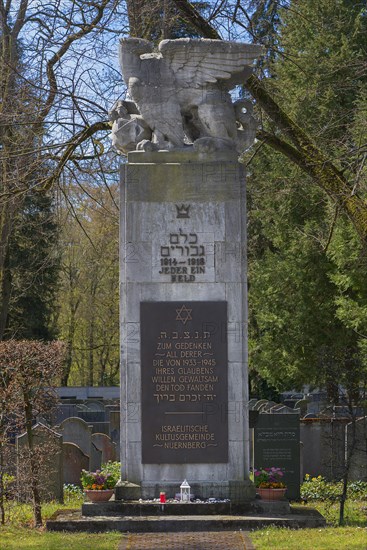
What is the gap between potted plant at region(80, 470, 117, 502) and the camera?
13.7 metres

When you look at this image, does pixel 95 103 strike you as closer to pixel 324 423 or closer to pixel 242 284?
pixel 242 284

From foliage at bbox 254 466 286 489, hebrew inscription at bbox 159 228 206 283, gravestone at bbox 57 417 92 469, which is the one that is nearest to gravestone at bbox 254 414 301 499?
foliage at bbox 254 466 286 489

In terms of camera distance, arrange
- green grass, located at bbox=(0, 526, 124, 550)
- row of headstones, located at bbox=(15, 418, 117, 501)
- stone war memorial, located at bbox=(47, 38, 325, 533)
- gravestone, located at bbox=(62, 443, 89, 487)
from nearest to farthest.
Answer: green grass, located at bbox=(0, 526, 124, 550)
stone war memorial, located at bbox=(47, 38, 325, 533)
row of headstones, located at bbox=(15, 418, 117, 501)
gravestone, located at bbox=(62, 443, 89, 487)

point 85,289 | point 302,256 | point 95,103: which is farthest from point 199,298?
point 85,289

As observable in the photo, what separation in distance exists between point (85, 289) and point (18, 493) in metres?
39.4

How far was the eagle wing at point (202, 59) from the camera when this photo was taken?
1444 centimetres

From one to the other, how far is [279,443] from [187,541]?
17.5 feet

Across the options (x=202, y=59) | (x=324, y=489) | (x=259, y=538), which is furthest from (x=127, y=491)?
(x=202, y=59)

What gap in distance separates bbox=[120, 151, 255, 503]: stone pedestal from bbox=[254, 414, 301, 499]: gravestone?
10.4ft

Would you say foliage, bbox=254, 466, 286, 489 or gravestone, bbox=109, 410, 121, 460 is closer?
foliage, bbox=254, 466, 286, 489

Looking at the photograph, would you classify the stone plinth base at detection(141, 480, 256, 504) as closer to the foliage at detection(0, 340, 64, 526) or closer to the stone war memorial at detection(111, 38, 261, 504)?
A: the stone war memorial at detection(111, 38, 261, 504)

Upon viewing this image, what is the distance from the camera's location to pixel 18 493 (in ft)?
45.6

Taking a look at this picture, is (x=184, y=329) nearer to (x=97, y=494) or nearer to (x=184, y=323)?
(x=184, y=323)

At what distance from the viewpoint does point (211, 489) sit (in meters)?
13.9
